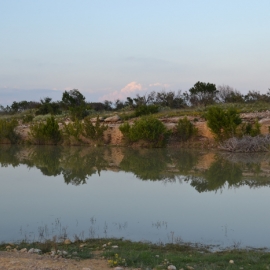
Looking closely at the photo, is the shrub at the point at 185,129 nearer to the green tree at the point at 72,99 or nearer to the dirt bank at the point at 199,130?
the dirt bank at the point at 199,130

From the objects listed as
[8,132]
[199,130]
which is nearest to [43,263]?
[199,130]

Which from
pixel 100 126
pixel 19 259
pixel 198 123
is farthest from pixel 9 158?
pixel 19 259

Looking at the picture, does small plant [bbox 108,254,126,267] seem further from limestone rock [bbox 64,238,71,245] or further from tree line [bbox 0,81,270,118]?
tree line [bbox 0,81,270,118]

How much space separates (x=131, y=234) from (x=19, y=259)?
3178mm

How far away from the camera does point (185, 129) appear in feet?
96.1

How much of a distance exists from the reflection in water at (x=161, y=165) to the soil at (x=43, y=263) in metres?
8.30

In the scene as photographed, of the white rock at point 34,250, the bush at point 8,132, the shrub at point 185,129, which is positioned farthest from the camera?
the bush at point 8,132

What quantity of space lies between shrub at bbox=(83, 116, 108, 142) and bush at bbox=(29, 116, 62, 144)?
2353mm

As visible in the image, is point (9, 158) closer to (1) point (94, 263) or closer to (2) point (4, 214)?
(2) point (4, 214)

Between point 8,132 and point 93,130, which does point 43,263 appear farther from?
point 8,132

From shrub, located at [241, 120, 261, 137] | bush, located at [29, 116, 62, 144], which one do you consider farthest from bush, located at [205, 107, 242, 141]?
bush, located at [29, 116, 62, 144]

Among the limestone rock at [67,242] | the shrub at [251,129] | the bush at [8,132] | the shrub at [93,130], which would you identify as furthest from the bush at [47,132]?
the limestone rock at [67,242]

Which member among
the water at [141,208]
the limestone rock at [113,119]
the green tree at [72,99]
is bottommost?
the water at [141,208]

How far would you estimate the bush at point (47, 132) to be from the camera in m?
31.5
